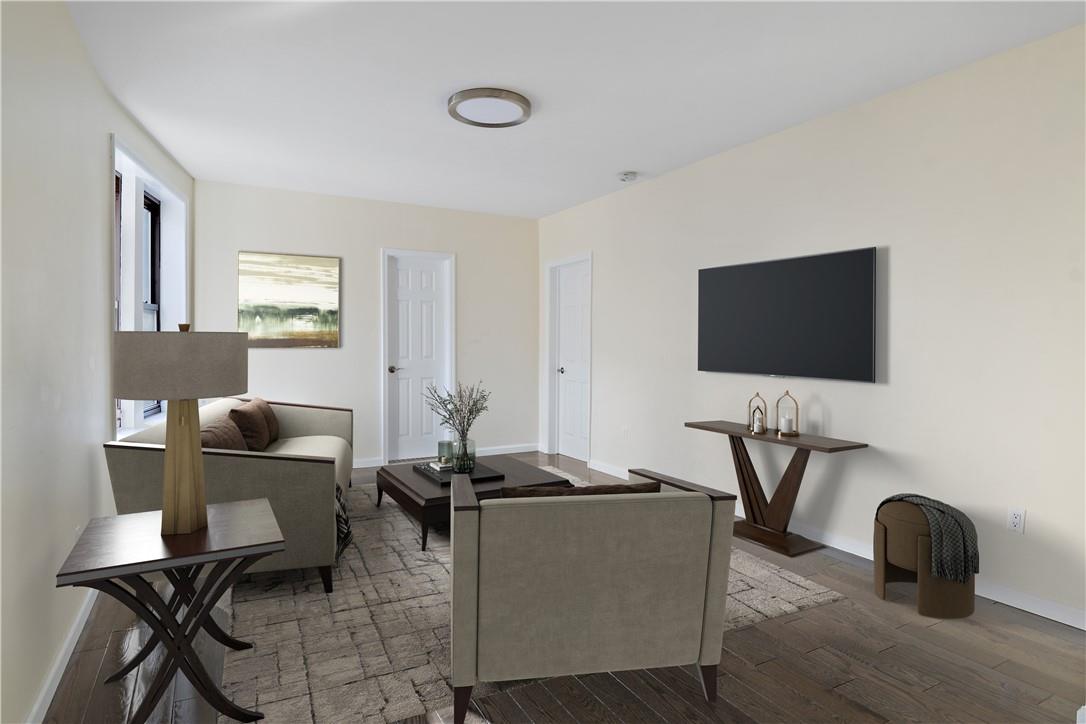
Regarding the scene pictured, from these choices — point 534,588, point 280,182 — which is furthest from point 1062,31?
point 280,182

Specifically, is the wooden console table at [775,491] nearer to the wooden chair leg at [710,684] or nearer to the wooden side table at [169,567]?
the wooden chair leg at [710,684]

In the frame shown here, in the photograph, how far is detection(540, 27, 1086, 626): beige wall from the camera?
2.70 metres

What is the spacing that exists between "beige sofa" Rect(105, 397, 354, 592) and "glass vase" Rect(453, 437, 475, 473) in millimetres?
967

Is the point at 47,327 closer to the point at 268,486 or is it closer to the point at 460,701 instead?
the point at 268,486

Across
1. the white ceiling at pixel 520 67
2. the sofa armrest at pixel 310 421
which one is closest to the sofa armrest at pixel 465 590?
the white ceiling at pixel 520 67

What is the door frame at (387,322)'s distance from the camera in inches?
230

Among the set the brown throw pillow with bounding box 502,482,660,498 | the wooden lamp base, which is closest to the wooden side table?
the wooden lamp base

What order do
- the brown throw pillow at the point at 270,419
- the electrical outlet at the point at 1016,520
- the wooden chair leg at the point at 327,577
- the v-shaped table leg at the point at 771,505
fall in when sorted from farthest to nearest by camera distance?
the brown throw pillow at the point at 270,419
the v-shaped table leg at the point at 771,505
the wooden chair leg at the point at 327,577
the electrical outlet at the point at 1016,520

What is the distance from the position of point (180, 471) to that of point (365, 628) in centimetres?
104

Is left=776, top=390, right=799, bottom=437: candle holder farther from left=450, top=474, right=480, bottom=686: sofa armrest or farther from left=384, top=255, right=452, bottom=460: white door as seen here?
left=384, top=255, right=452, bottom=460: white door

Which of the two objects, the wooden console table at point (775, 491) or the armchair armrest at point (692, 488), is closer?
the armchair armrest at point (692, 488)

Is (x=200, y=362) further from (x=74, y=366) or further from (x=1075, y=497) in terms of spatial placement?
(x=1075, y=497)

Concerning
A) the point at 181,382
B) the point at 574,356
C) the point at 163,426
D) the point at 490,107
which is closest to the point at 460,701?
the point at 181,382

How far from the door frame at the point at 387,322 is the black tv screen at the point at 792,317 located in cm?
267
